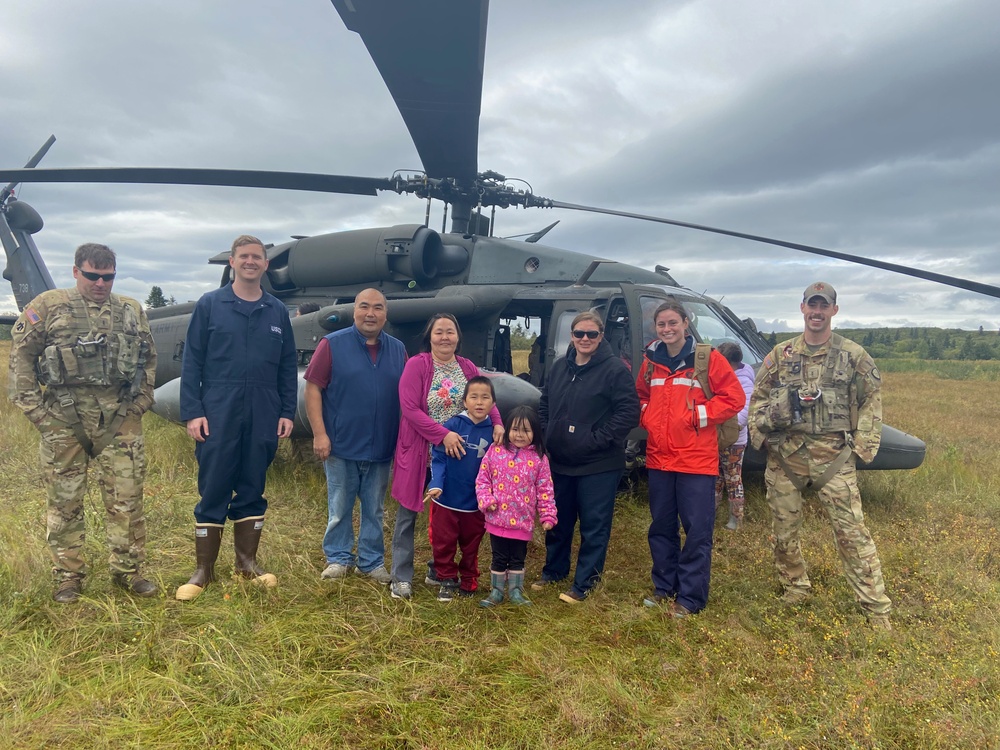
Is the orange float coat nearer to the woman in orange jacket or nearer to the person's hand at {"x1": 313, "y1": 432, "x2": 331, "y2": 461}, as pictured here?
the woman in orange jacket

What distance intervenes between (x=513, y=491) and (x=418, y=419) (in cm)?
65

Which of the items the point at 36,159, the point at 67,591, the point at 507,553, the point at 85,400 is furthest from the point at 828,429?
the point at 36,159

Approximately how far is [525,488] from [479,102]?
9.62 ft

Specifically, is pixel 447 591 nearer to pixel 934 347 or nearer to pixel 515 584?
pixel 515 584

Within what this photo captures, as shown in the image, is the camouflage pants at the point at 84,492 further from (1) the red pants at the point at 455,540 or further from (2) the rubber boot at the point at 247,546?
(1) the red pants at the point at 455,540

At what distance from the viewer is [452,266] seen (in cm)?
665

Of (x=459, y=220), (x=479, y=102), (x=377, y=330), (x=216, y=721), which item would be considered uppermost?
(x=479, y=102)

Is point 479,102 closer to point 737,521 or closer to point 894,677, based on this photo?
point 737,521

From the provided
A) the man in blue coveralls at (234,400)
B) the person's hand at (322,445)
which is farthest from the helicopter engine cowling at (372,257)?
the person's hand at (322,445)

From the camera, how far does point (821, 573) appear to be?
388 centimetres

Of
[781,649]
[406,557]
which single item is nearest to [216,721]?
[406,557]

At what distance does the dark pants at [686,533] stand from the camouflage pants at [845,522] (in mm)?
459

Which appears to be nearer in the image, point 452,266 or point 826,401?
point 826,401

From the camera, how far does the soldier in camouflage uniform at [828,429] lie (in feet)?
10.8
